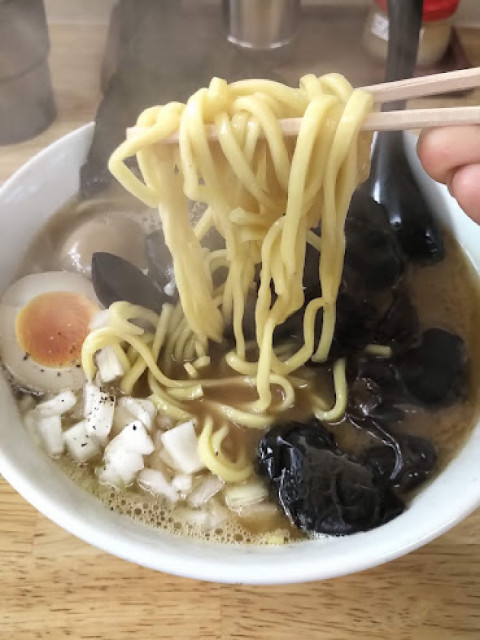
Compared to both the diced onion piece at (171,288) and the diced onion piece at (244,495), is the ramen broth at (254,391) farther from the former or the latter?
the diced onion piece at (171,288)

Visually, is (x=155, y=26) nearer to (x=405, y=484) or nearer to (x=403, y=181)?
(x=403, y=181)

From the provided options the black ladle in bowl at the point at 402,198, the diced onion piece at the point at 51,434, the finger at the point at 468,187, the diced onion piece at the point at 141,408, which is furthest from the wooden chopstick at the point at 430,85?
the diced onion piece at the point at 51,434

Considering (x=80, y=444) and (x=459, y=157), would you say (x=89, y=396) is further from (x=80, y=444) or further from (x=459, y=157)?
(x=459, y=157)

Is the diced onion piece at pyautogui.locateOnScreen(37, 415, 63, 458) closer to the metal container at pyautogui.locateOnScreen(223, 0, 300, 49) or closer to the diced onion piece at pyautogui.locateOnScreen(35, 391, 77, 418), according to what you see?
the diced onion piece at pyautogui.locateOnScreen(35, 391, 77, 418)

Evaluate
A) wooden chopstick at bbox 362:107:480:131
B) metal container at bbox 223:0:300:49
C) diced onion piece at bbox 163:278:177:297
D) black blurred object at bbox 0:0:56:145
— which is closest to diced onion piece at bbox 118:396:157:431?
diced onion piece at bbox 163:278:177:297

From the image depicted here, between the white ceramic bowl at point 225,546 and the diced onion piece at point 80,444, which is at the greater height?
the white ceramic bowl at point 225,546

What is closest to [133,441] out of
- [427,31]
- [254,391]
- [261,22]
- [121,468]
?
[121,468]
